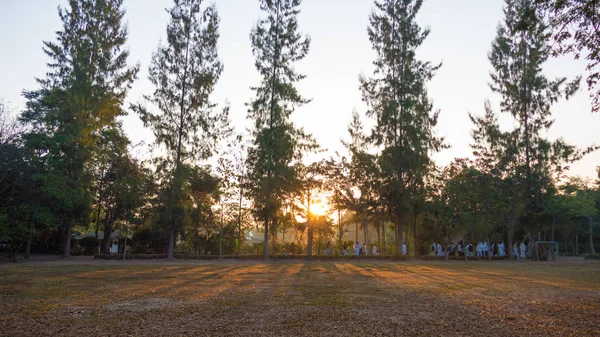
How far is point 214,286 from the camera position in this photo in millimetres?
10797

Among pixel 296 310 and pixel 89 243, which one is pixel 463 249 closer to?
pixel 296 310

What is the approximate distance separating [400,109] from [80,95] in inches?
865

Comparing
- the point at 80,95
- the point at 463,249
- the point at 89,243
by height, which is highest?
the point at 80,95

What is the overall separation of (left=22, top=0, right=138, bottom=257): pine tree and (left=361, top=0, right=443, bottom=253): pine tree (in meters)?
18.3

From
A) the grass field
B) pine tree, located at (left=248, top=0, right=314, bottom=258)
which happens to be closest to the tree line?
pine tree, located at (left=248, top=0, right=314, bottom=258)

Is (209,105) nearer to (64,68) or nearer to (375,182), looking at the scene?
(64,68)

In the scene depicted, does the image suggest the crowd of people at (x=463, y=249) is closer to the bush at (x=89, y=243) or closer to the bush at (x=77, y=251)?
the bush at (x=77, y=251)

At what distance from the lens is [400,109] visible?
30547 millimetres

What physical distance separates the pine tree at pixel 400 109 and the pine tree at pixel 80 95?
60.1 feet

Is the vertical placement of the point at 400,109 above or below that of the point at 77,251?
above

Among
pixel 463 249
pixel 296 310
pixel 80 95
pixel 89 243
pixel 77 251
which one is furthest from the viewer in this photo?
pixel 89 243

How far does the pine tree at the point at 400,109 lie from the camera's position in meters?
30.1

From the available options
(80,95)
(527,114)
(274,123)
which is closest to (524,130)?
(527,114)

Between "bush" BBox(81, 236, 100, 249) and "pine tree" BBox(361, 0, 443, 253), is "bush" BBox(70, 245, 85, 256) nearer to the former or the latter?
"bush" BBox(81, 236, 100, 249)
